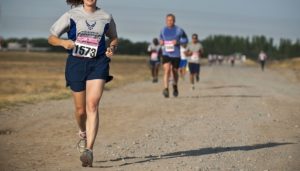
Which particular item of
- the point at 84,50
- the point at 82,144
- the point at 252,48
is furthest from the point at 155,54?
the point at 252,48

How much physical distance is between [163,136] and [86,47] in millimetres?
3091

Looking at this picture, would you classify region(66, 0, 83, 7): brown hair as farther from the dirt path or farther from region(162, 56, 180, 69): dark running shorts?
region(162, 56, 180, 69): dark running shorts

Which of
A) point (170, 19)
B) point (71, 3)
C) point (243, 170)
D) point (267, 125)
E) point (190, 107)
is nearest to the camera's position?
point (243, 170)

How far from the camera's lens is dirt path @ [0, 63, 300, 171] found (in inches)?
332

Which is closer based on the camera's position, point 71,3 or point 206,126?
point 71,3

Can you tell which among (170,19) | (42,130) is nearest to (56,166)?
(42,130)

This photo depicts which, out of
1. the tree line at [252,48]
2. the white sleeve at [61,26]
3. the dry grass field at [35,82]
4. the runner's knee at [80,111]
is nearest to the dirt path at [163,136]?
the runner's knee at [80,111]

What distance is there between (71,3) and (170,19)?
9648 millimetres

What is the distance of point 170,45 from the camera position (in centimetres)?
1842

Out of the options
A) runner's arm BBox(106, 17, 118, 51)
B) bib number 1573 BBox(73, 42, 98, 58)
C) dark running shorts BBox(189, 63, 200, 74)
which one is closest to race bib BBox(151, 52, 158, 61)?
dark running shorts BBox(189, 63, 200, 74)

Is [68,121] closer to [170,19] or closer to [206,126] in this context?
[206,126]

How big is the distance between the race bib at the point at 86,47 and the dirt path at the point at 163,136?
125 cm

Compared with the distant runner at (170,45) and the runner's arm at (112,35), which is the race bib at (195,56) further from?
the runner's arm at (112,35)

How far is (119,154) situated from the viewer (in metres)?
9.08
